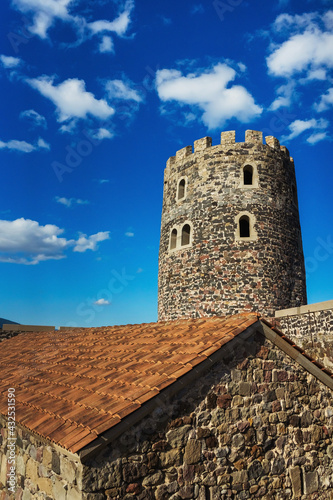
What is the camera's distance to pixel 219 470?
4477mm

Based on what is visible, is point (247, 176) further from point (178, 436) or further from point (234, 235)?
point (178, 436)

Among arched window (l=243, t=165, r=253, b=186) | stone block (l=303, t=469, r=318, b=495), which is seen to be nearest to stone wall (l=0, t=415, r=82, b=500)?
stone block (l=303, t=469, r=318, b=495)

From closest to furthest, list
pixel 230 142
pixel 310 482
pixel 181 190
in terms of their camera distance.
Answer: pixel 310 482
pixel 230 142
pixel 181 190

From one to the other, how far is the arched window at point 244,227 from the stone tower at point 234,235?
4 centimetres

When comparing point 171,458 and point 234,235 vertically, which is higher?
point 234,235

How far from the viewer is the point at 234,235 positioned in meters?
16.7

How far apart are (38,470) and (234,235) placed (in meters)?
13.3

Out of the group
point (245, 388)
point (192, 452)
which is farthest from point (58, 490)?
point (245, 388)

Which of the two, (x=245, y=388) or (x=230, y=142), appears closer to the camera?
(x=245, y=388)

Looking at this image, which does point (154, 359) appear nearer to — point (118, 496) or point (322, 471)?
point (118, 496)

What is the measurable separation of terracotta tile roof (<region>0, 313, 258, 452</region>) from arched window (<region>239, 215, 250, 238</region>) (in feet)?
33.8

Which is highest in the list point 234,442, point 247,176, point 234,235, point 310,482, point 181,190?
point 247,176

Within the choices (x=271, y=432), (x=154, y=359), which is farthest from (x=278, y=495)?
(x=154, y=359)

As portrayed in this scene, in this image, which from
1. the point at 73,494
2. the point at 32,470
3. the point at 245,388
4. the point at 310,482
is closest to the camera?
the point at 73,494
